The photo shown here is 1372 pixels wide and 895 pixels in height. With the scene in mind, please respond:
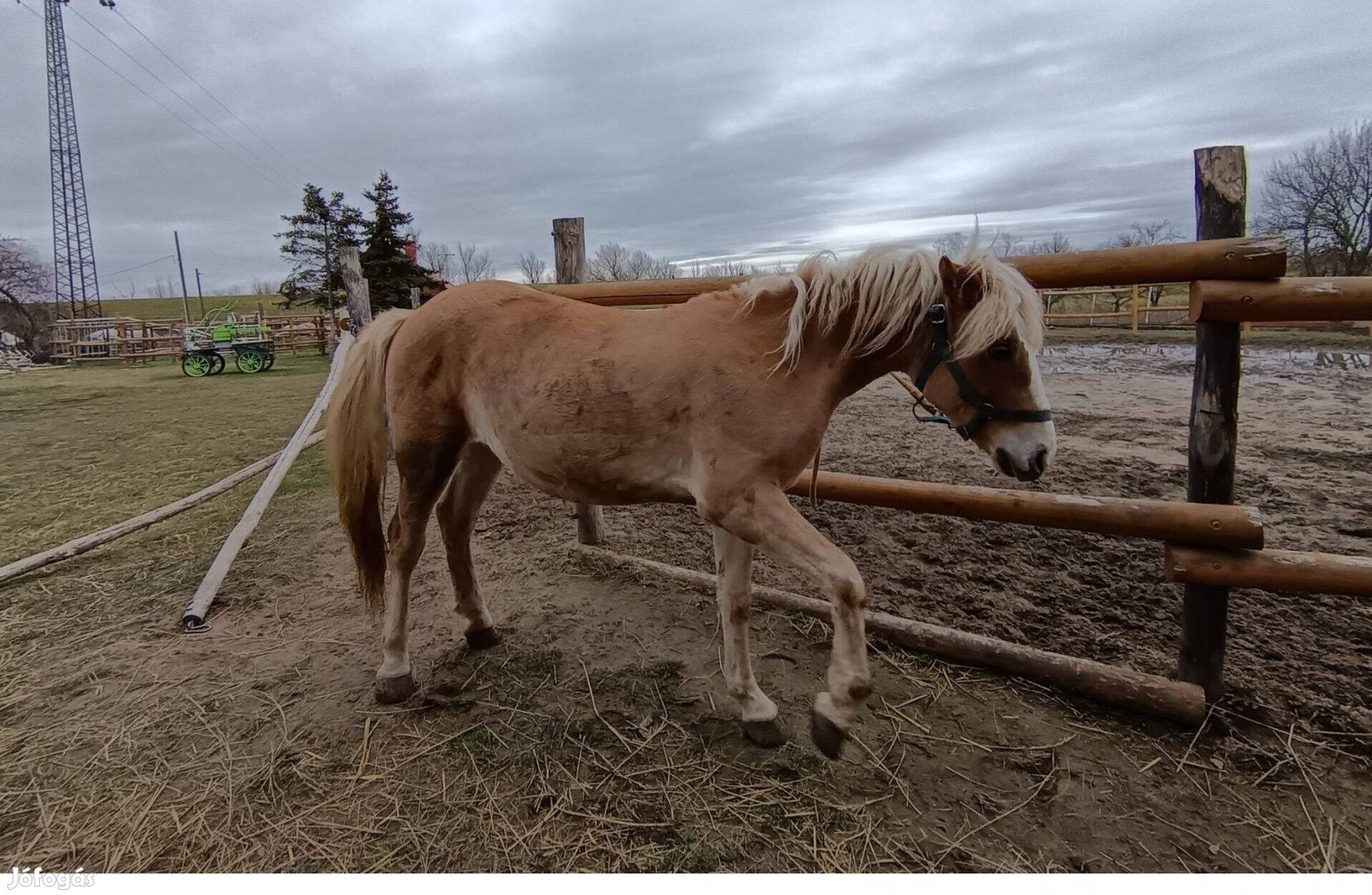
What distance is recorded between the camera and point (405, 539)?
9.75 ft

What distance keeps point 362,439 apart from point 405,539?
1.78 feet

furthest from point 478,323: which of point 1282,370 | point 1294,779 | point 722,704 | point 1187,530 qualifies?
point 1282,370

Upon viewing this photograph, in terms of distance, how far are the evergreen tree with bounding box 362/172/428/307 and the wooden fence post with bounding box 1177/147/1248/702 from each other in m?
25.0

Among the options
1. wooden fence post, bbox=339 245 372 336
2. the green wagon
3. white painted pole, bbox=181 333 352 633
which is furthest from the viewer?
the green wagon

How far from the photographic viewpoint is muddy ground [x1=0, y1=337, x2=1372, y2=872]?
2.04 meters

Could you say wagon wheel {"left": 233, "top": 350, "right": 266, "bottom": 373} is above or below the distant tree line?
below

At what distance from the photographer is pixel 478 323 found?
109 inches

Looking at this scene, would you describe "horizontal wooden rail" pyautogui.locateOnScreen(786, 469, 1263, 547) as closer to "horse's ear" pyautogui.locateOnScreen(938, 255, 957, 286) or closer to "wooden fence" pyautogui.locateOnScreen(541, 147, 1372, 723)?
"wooden fence" pyautogui.locateOnScreen(541, 147, 1372, 723)

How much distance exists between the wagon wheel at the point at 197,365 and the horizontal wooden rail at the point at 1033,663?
22.3m

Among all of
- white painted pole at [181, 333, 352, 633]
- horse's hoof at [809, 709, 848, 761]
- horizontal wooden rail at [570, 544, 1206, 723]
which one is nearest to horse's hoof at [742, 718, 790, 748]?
horse's hoof at [809, 709, 848, 761]

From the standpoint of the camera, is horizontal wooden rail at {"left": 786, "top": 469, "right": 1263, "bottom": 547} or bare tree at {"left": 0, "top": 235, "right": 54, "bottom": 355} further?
bare tree at {"left": 0, "top": 235, "right": 54, "bottom": 355}

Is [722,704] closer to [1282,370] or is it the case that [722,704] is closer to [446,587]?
[446,587]

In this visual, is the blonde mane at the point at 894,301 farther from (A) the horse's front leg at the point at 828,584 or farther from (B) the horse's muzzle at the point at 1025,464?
(A) the horse's front leg at the point at 828,584

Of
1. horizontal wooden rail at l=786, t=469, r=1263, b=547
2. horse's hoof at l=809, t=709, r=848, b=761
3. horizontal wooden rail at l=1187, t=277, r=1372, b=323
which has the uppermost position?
horizontal wooden rail at l=1187, t=277, r=1372, b=323
